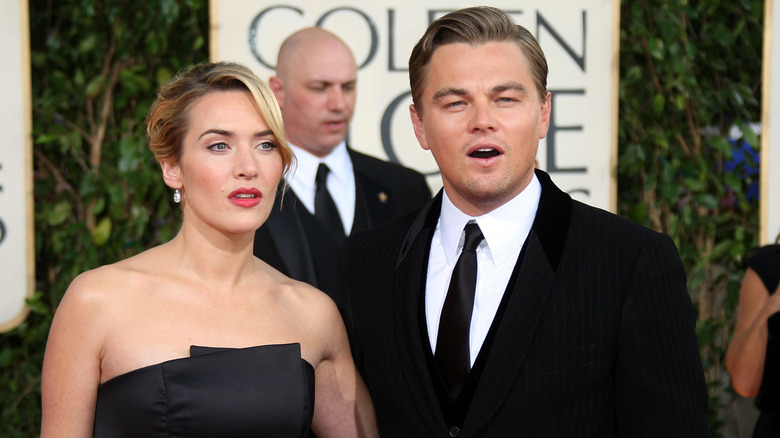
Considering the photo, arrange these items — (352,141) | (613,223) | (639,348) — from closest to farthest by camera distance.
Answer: (639,348) < (613,223) < (352,141)

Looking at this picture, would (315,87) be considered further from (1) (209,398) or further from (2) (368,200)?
(1) (209,398)

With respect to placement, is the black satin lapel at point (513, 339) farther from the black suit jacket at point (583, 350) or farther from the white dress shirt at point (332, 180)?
the white dress shirt at point (332, 180)

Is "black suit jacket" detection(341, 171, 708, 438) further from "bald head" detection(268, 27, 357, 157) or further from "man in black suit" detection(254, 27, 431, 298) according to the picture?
"bald head" detection(268, 27, 357, 157)

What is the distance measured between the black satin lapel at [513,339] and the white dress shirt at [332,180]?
127 centimetres

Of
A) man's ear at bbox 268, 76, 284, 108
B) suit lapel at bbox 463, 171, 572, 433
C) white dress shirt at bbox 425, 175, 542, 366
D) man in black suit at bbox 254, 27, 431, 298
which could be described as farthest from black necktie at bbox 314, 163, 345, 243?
suit lapel at bbox 463, 171, 572, 433

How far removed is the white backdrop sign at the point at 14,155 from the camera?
3.17 metres

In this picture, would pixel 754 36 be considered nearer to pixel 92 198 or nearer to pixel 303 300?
pixel 303 300

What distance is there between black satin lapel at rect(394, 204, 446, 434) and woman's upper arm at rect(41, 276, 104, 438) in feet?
2.04

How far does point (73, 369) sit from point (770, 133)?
2669mm

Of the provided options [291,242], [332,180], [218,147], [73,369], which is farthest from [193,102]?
[332,180]

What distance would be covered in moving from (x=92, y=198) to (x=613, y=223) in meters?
2.34

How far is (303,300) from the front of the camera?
2.05 metres

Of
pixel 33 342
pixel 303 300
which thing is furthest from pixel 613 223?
pixel 33 342

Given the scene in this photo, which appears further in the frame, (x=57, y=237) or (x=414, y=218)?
(x=57, y=237)
